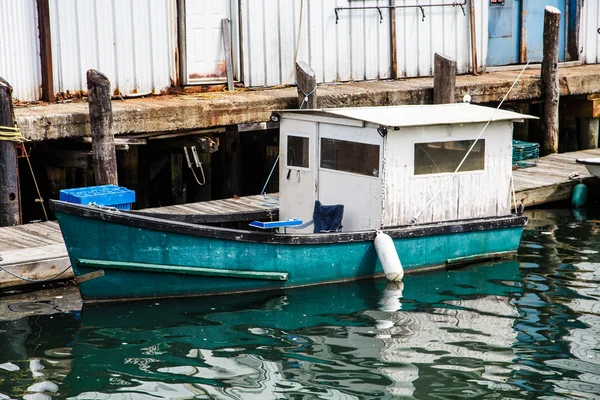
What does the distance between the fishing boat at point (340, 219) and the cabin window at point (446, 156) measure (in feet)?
0.05

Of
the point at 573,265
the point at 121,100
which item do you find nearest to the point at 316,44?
the point at 121,100

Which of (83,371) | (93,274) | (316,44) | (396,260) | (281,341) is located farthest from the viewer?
(316,44)

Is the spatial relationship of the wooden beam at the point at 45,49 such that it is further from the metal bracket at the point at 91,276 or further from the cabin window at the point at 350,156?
the cabin window at the point at 350,156

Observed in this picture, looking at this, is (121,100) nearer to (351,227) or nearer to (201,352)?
(351,227)

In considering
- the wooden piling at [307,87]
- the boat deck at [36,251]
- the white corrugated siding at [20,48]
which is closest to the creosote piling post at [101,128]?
the boat deck at [36,251]

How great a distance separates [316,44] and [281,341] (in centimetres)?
765

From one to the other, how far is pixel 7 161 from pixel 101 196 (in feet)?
4.26

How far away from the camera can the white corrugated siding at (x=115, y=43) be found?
1354cm

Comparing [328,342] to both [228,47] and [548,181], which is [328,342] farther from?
[548,181]

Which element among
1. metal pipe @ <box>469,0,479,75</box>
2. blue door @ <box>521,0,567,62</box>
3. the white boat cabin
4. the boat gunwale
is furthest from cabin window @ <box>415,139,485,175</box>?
blue door @ <box>521,0,567,62</box>

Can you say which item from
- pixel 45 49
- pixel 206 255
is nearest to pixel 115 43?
pixel 45 49

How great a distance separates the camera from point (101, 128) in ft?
40.1

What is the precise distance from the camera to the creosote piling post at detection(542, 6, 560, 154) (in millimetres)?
17062

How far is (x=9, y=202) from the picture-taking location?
11.8 m
